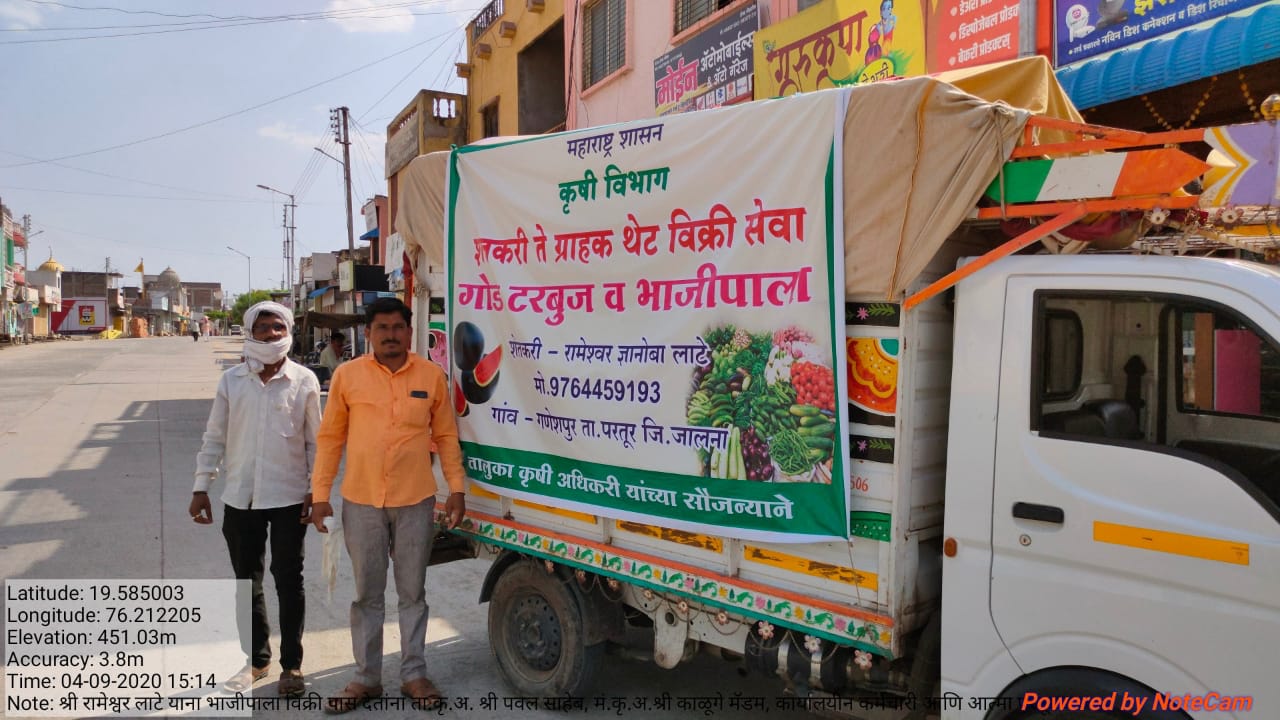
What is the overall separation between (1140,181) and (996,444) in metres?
0.91

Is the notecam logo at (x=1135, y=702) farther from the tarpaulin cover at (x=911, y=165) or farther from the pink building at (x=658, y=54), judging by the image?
the pink building at (x=658, y=54)

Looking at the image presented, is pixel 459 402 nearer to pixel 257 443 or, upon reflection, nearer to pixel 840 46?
pixel 257 443

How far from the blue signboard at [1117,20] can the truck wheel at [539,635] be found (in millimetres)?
5155

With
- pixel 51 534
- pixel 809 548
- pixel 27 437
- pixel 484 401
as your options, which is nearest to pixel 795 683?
pixel 809 548

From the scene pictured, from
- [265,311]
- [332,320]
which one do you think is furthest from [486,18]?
[265,311]

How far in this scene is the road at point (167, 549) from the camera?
4543 millimetres

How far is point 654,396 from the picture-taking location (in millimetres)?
3582

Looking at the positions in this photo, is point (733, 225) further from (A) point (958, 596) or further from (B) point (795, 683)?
(B) point (795, 683)

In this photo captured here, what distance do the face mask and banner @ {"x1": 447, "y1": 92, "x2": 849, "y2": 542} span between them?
2.90 ft

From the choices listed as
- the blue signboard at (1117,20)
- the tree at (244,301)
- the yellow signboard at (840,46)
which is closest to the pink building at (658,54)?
the yellow signboard at (840,46)

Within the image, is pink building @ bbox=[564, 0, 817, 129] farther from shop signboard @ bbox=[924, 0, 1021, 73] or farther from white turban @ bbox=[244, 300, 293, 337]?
white turban @ bbox=[244, 300, 293, 337]

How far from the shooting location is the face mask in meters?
4.27

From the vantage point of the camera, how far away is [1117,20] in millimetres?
5719
